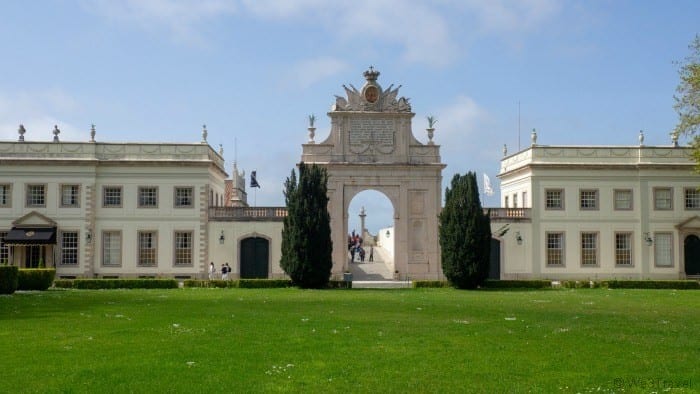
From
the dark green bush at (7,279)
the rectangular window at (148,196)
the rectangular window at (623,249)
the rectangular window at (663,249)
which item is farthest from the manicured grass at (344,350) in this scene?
the rectangular window at (663,249)

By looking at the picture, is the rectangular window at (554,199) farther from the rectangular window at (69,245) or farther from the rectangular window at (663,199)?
the rectangular window at (69,245)

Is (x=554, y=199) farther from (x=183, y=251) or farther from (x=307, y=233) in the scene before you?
(x=183, y=251)

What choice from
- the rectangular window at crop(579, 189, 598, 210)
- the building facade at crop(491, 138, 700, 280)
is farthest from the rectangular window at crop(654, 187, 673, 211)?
the rectangular window at crop(579, 189, 598, 210)

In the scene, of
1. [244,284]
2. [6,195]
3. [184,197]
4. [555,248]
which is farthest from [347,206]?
[6,195]

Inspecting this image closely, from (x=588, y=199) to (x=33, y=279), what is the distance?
106 ft

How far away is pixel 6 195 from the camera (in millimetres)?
49281

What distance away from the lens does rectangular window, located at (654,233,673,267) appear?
168 ft

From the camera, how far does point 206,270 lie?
164 ft

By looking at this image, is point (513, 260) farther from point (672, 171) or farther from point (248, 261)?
point (248, 261)

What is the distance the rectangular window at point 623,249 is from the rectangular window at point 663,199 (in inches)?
99.5

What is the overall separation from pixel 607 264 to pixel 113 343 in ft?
134

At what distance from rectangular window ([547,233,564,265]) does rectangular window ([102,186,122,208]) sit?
26019 millimetres

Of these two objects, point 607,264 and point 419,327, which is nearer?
point 419,327

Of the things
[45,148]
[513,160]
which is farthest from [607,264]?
[45,148]
